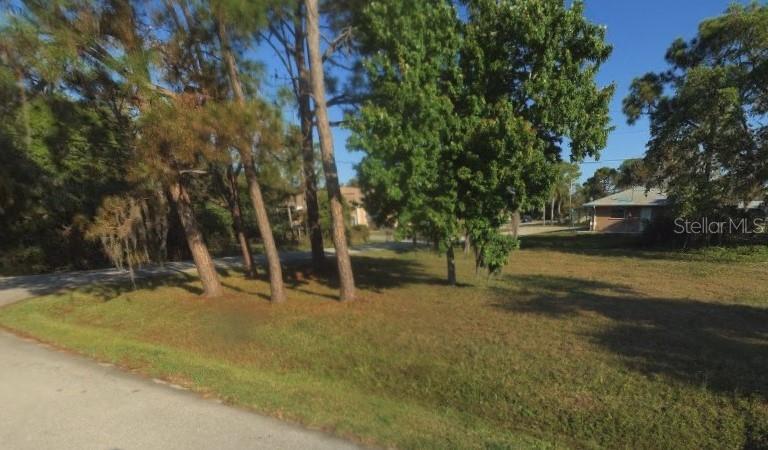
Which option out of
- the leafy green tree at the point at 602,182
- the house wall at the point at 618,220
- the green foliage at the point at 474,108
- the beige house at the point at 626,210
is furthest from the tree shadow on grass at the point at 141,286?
the leafy green tree at the point at 602,182

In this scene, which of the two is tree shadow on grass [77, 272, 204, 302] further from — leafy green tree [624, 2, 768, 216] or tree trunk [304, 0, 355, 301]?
leafy green tree [624, 2, 768, 216]

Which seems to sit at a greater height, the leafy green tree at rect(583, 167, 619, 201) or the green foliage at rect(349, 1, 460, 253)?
the leafy green tree at rect(583, 167, 619, 201)

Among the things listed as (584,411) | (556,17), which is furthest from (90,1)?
(584,411)

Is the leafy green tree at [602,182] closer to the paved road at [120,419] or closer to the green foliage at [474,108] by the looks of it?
the green foliage at [474,108]

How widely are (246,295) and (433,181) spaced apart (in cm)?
597

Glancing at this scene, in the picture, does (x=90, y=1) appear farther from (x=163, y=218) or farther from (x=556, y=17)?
(x=556, y=17)

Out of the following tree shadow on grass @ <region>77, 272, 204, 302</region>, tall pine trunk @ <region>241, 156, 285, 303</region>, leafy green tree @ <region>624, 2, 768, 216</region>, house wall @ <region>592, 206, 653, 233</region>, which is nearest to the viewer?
tall pine trunk @ <region>241, 156, 285, 303</region>

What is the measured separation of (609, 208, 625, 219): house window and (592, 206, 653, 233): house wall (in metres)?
0.09

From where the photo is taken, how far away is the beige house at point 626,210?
41.1 m

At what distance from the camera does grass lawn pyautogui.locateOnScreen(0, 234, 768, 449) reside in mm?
4512

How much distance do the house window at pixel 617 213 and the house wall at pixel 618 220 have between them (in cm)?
9

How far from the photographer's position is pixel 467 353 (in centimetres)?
673

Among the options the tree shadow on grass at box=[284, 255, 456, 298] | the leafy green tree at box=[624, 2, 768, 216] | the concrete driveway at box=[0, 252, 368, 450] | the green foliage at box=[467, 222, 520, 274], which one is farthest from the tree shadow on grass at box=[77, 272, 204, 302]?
the leafy green tree at box=[624, 2, 768, 216]

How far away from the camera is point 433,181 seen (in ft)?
30.0
